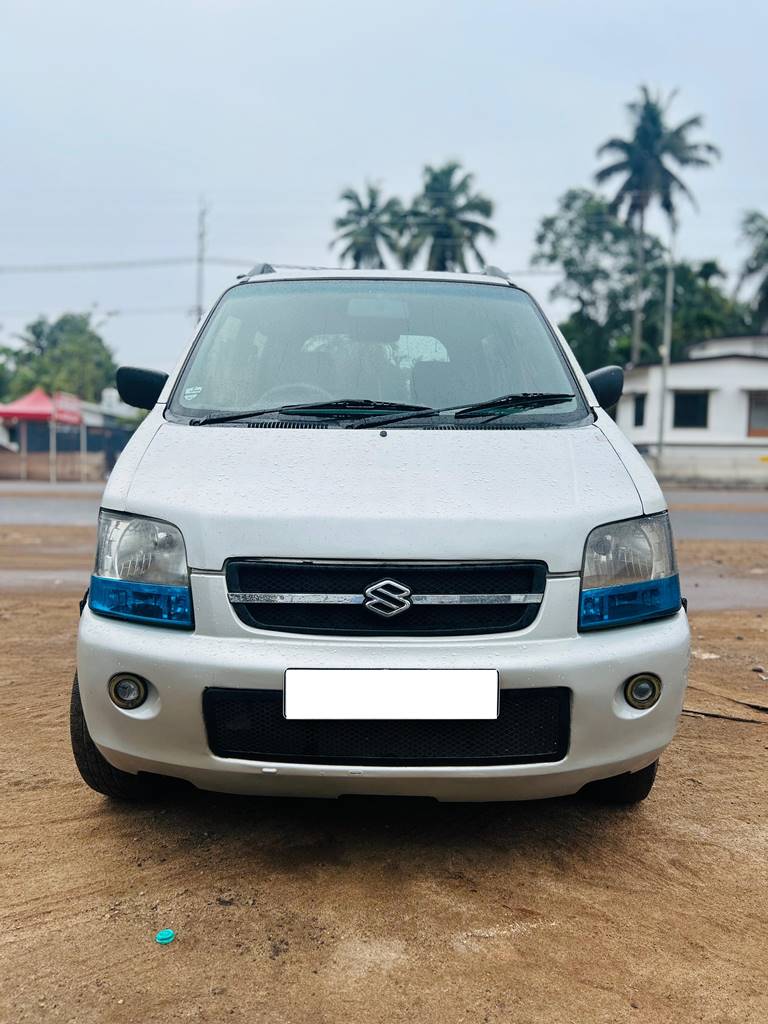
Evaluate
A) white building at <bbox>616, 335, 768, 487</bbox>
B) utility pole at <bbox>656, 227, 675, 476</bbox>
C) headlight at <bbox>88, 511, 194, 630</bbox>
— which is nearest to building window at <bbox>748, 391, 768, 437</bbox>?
white building at <bbox>616, 335, 768, 487</bbox>

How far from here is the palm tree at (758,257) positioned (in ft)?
159

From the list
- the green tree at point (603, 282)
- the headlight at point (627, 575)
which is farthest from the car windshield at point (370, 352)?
the green tree at point (603, 282)

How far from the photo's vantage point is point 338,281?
400cm

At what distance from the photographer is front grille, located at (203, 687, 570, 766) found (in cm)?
251

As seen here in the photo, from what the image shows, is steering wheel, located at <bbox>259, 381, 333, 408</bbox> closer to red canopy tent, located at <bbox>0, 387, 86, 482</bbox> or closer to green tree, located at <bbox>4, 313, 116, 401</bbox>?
Result: red canopy tent, located at <bbox>0, 387, 86, 482</bbox>

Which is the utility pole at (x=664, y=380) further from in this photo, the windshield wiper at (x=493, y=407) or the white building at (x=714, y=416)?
the windshield wiper at (x=493, y=407)

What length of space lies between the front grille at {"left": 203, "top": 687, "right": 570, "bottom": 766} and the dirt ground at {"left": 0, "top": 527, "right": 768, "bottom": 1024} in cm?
40

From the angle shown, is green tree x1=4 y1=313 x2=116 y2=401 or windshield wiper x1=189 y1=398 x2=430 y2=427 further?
green tree x1=4 y1=313 x2=116 y2=401

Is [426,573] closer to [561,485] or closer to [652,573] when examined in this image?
[561,485]

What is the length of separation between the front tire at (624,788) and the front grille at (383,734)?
644 mm

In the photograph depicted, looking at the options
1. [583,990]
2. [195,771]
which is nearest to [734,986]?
[583,990]

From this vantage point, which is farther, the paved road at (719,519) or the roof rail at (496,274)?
the paved road at (719,519)

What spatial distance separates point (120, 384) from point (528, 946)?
8.09 ft

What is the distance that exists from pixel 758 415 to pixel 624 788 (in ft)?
115
